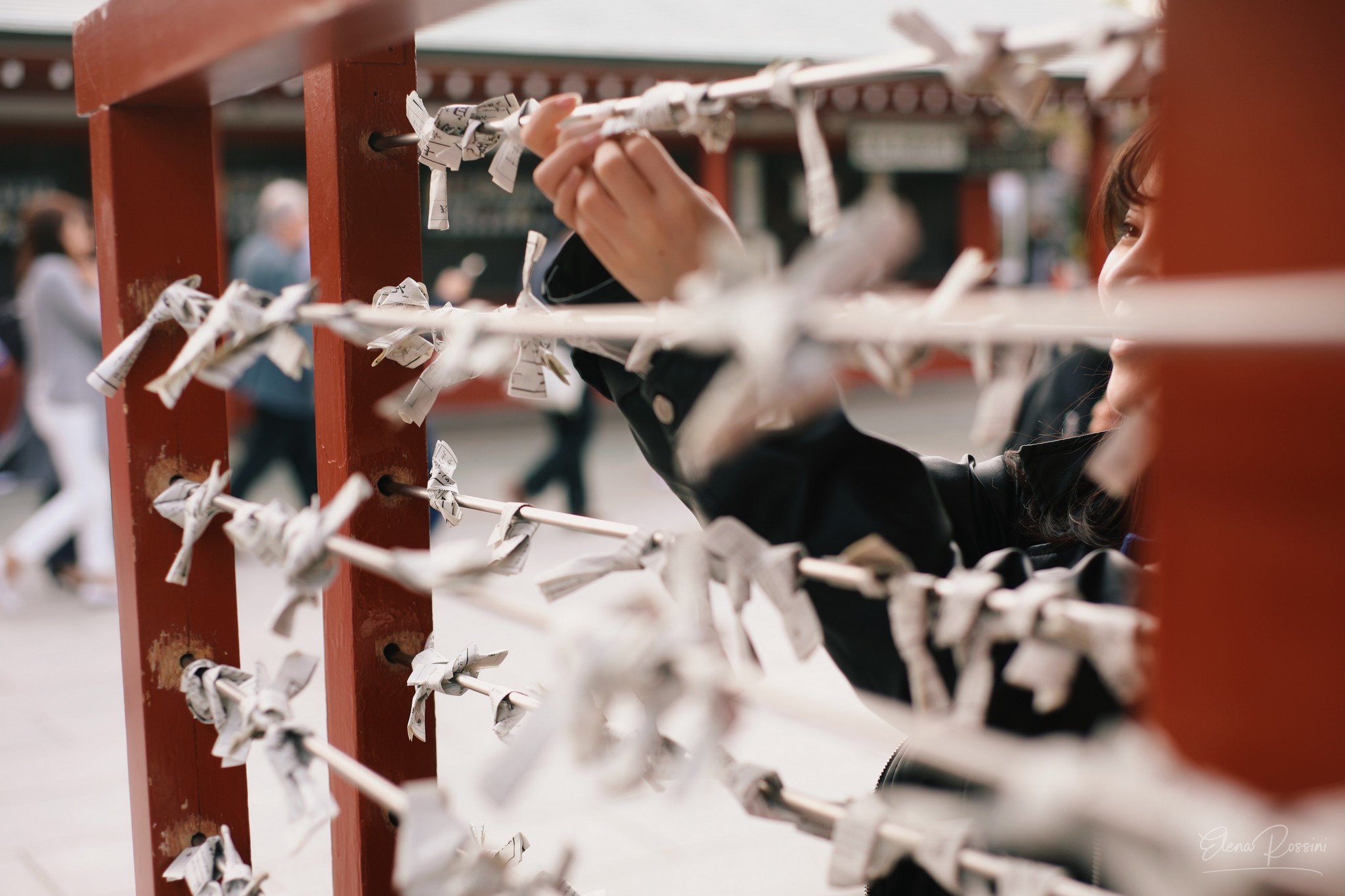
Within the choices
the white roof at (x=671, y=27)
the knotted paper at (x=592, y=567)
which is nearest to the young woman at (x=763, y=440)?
the knotted paper at (x=592, y=567)

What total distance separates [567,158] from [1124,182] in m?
0.74

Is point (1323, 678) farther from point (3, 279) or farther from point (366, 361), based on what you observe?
point (3, 279)

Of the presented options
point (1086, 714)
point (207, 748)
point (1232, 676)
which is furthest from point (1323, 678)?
point (207, 748)

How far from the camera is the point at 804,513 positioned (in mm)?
1014

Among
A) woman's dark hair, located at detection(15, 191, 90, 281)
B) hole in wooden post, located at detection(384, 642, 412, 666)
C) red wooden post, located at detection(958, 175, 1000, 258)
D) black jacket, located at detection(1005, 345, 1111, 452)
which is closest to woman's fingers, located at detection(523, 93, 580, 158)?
hole in wooden post, located at detection(384, 642, 412, 666)

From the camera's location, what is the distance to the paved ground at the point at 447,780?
2723mm

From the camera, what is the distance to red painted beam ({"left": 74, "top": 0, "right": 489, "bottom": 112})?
949mm

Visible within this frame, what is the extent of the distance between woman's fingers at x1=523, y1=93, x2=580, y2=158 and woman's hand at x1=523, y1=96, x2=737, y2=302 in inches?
1.6

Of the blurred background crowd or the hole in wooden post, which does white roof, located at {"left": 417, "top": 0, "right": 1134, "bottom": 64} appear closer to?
the blurred background crowd

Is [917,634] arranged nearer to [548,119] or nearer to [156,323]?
[548,119]

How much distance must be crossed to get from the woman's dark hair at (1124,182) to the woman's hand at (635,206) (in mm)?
478

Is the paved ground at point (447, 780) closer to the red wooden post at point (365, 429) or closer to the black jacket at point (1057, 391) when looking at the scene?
the red wooden post at point (365, 429)

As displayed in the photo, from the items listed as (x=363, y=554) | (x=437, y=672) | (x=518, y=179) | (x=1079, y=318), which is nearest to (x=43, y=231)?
(x=437, y=672)

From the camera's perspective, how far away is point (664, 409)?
972mm
